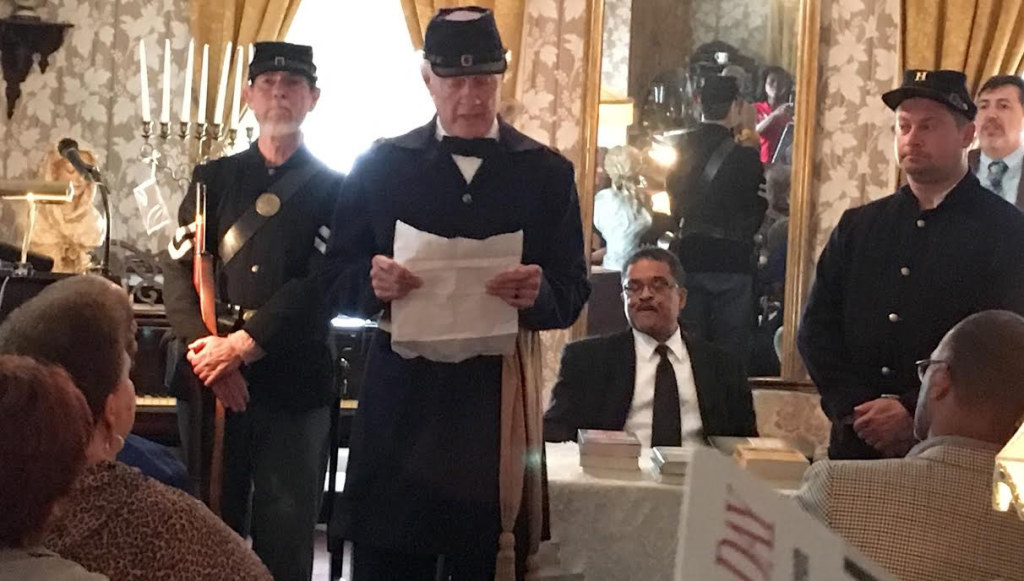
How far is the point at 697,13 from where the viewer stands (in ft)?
15.2

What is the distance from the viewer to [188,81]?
409 cm

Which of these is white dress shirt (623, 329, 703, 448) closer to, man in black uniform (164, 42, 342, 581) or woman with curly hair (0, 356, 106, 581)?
man in black uniform (164, 42, 342, 581)

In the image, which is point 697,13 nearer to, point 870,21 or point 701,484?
point 870,21

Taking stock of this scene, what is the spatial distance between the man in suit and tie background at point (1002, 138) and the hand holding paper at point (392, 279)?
2527mm

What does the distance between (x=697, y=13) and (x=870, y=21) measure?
0.64 m

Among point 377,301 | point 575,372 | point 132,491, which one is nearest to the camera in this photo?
point 132,491

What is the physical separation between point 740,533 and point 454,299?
1711 mm

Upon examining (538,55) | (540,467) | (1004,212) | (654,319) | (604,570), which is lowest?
(604,570)

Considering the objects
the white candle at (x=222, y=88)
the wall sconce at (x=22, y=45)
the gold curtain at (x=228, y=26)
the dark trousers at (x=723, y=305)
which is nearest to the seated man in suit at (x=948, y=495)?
the dark trousers at (x=723, y=305)

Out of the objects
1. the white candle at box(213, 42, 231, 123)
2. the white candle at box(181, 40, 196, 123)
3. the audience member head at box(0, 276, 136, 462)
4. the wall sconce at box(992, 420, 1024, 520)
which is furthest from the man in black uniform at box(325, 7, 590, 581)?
the white candle at box(213, 42, 231, 123)

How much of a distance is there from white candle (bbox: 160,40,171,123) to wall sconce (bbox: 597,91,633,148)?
151 cm

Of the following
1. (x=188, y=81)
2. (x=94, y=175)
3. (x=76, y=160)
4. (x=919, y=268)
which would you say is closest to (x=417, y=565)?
(x=919, y=268)

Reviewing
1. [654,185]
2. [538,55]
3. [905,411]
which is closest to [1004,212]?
[905,411]

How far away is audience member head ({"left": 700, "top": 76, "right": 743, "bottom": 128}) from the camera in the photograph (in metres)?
4.64
